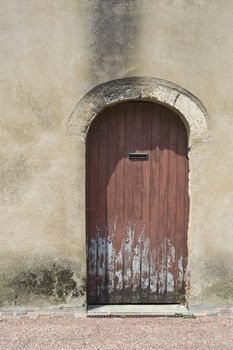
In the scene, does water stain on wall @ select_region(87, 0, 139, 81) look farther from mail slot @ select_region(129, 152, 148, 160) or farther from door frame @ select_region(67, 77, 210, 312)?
mail slot @ select_region(129, 152, 148, 160)

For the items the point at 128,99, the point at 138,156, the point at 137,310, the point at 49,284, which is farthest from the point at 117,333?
the point at 128,99

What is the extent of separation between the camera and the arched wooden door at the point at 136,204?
5.39 meters

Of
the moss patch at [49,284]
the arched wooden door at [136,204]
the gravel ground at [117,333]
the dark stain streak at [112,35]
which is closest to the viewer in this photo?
the gravel ground at [117,333]

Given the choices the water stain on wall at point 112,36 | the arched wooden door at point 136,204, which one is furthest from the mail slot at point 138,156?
the water stain on wall at point 112,36

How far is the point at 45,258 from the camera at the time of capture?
17.1 ft

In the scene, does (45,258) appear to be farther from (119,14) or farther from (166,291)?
(119,14)

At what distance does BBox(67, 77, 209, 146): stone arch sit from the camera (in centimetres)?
510

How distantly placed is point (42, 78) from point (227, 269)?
9.74 ft

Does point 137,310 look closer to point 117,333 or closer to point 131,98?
point 117,333

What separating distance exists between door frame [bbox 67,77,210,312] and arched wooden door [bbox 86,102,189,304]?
23 centimetres

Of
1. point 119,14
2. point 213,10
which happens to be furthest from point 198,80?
point 119,14

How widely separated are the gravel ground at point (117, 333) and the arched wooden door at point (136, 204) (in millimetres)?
497

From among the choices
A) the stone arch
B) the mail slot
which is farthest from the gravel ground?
the stone arch

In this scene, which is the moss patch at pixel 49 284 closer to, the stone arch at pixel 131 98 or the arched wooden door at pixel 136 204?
the arched wooden door at pixel 136 204
